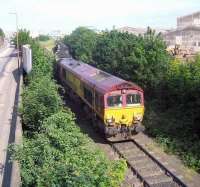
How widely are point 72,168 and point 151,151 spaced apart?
430 inches

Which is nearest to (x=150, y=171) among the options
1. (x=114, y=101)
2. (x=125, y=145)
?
(x=125, y=145)

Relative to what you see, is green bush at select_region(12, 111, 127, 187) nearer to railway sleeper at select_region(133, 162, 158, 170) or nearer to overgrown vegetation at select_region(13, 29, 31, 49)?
railway sleeper at select_region(133, 162, 158, 170)

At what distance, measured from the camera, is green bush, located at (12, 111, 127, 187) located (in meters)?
9.41

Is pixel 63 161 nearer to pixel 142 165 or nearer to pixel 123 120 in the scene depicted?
pixel 142 165

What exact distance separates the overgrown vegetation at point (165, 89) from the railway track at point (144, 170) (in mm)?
1545

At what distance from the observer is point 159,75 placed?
2928 cm

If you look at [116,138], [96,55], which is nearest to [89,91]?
[116,138]

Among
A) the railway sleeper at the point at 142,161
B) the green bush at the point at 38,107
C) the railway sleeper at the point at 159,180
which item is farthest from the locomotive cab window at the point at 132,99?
the railway sleeper at the point at 159,180

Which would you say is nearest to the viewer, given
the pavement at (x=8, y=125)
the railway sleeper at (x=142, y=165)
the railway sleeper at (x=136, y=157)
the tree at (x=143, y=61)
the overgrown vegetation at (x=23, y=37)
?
the pavement at (x=8, y=125)

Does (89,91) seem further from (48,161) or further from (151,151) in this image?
(48,161)

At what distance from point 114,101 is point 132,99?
1.04 metres

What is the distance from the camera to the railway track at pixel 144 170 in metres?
15.9

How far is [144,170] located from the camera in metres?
17.2

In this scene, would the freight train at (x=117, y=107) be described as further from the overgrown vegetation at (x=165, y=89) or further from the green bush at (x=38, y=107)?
the green bush at (x=38, y=107)
